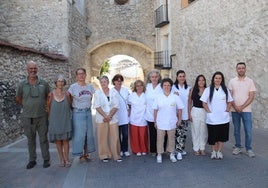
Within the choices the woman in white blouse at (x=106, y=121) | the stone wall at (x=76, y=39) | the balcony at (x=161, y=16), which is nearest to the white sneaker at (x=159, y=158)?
the woman in white blouse at (x=106, y=121)

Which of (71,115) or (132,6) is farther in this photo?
(132,6)

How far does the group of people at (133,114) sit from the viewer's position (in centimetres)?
486

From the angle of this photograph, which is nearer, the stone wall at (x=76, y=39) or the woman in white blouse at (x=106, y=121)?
the woman in white blouse at (x=106, y=121)

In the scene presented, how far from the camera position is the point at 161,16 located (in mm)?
15734

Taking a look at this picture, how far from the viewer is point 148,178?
4324 millimetres

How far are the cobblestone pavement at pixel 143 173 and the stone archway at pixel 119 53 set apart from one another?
13.4 m

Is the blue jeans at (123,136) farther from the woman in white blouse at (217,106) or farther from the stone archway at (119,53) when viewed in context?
the stone archway at (119,53)

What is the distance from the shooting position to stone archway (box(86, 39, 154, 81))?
1848 centimetres

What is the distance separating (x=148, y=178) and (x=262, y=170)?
1713 millimetres

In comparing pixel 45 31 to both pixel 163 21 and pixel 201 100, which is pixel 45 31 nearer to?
pixel 163 21

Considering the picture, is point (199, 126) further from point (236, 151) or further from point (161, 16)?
A: point (161, 16)

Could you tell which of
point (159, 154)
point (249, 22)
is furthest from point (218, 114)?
point (249, 22)

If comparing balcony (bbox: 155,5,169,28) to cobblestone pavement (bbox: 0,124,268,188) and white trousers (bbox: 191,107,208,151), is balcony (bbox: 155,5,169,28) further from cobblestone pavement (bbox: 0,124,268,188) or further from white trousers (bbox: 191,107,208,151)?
cobblestone pavement (bbox: 0,124,268,188)

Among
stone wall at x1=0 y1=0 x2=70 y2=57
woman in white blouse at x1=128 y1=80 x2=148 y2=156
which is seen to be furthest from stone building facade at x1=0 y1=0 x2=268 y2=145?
woman in white blouse at x1=128 y1=80 x2=148 y2=156
